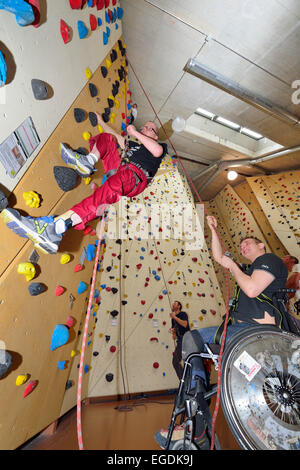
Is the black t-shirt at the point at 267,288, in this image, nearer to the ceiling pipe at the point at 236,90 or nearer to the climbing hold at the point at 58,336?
the climbing hold at the point at 58,336

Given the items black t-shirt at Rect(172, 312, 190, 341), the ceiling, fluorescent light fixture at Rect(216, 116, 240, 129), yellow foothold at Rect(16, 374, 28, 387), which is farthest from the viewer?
fluorescent light fixture at Rect(216, 116, 240, 129)

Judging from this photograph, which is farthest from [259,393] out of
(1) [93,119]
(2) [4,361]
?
(1) [93,119]

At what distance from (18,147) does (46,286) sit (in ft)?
2.78

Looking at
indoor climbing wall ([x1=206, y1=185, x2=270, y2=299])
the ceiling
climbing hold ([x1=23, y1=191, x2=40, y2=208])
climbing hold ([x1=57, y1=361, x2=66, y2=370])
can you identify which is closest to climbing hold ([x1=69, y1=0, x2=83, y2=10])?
climbing hold ([x1=23, y1=191, x2=40, y2=208])

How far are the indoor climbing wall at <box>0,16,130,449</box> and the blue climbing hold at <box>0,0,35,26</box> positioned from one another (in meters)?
0.46

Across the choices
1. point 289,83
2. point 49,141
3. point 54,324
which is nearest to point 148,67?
point 289,83

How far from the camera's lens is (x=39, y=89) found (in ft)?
3.07

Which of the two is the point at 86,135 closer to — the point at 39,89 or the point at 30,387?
the point at 39,89

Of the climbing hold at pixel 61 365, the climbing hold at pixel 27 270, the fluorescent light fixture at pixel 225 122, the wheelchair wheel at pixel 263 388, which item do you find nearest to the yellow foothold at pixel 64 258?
the climbing hold at pixel 27 270

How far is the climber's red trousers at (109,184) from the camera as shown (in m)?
1.24

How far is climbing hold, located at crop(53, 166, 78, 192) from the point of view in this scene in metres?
1.20

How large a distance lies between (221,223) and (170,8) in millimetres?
Result: 5603

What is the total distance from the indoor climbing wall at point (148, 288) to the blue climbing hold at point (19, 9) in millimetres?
2439

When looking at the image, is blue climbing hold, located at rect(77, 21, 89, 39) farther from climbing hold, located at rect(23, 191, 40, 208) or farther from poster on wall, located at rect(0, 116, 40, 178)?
climbing hold, located at rect(23, 191, 40, 208)
